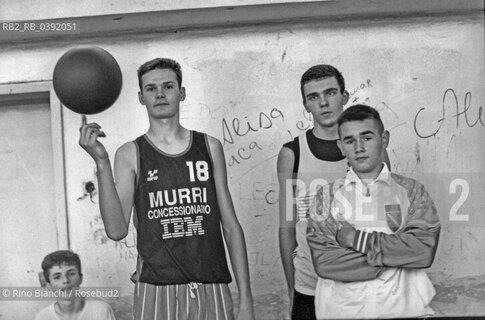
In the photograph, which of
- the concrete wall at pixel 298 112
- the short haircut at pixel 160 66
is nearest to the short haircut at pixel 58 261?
the concrete wall at pixel 298 112

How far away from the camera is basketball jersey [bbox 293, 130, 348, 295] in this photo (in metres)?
6.31

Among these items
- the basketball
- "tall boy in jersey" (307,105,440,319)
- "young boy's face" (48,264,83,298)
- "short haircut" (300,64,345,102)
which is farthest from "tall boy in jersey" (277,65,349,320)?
"young boy's face" (48,264,83,298)

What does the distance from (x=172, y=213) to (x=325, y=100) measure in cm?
120

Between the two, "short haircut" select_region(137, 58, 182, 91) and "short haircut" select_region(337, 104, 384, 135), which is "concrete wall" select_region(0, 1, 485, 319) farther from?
"short haircut" select_region(337, 104, 384, 135)

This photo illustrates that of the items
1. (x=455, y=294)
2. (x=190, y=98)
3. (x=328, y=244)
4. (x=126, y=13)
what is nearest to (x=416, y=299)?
(x=328, y=244)

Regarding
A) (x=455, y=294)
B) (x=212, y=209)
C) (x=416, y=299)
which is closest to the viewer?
(x=416, y=299)

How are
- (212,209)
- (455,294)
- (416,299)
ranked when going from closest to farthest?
(416,299) → (212,209) → (455,294)

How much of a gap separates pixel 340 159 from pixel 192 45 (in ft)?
Answer: 6.36

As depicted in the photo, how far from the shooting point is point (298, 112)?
25.7ft

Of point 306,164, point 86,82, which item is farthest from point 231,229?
point 86,82

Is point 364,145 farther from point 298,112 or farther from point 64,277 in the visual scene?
point 64,277

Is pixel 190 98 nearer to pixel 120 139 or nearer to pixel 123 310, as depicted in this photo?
pixel 120 139

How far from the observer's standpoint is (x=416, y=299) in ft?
18.5

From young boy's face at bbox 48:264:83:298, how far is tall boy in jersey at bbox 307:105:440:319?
1.88 meters
